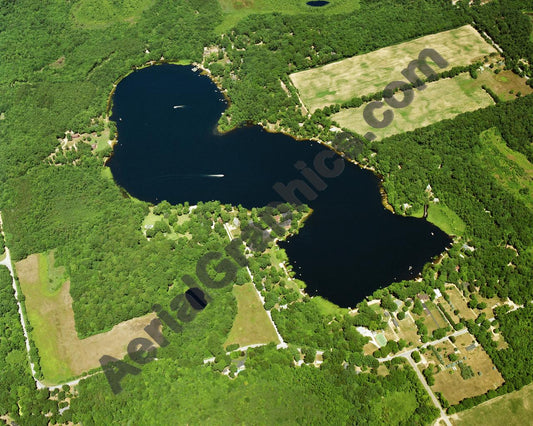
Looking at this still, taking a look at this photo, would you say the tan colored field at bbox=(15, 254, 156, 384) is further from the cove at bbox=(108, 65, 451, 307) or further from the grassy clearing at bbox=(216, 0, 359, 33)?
the grassy clearing at bbox=(216, 0, 359, 33)

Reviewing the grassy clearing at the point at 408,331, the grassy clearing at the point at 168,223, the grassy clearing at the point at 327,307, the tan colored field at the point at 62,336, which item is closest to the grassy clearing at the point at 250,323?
the grassy clearing at the point at 327,307

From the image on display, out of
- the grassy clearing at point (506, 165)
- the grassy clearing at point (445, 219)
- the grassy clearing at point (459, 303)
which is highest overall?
the grassy clearing at point (506, 165)

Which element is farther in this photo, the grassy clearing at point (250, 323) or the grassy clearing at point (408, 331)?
the grassy clearing at point (250, 323)

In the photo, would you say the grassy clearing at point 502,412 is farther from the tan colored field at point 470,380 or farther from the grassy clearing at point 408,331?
the grassy clearing at point 408,331

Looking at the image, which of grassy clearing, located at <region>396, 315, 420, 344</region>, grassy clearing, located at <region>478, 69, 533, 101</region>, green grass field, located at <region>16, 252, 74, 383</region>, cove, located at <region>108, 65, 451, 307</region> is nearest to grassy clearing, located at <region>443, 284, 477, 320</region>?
cove, located at <region>108, 65, 451, 307</region>

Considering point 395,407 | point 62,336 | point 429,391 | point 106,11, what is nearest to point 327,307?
point 395,407

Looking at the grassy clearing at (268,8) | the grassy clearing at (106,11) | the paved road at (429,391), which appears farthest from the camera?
the grassy clearing at (106,11)

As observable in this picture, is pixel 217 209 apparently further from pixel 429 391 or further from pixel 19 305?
pixel 429 391
